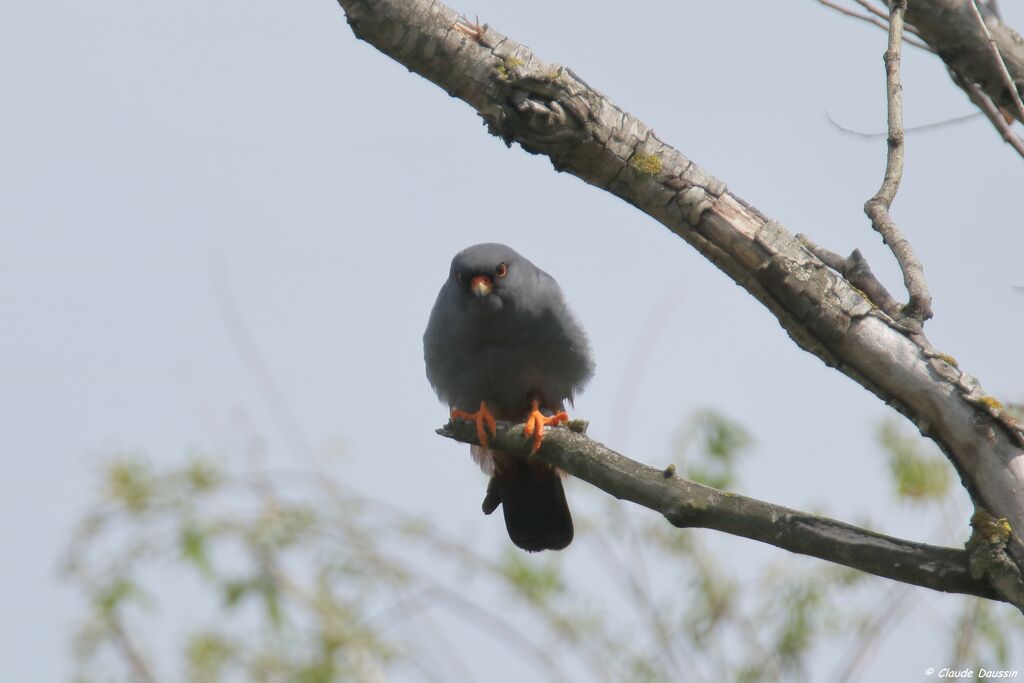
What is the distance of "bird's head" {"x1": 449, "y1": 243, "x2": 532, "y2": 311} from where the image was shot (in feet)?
17.9

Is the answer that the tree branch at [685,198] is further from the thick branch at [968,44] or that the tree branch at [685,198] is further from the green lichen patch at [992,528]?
the thick branch at [968,44]

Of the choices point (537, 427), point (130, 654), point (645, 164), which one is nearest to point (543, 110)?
point (645, 164)

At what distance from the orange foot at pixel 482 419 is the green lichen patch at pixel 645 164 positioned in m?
1.47

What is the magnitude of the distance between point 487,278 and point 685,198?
7.51 feet

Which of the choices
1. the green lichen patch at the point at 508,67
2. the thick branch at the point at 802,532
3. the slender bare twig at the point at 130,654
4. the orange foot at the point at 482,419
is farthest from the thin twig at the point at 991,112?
the slender bare twig at the point at 130,654

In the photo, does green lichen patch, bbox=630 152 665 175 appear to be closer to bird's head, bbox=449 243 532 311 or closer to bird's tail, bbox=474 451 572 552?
bird's head, bbox=449 243 532 311

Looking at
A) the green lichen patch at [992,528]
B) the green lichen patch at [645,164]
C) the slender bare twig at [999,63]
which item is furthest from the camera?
the slender bare twig at [999,63]

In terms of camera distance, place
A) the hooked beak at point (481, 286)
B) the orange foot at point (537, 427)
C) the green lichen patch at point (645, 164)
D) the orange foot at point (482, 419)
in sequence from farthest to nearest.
Result: the hooked beak at point (481, 286)
the orange foot at point (482, 419)
the orange foot at point (537, 427)
the green lichen patch at point (645, 164)

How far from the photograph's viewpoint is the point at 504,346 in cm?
549

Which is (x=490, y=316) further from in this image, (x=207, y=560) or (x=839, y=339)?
(x=207, y=560)

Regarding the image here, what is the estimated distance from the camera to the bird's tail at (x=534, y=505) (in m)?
5.86

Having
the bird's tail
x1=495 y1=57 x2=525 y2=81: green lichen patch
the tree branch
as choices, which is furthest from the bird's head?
x1=495 y1=57 x2=525 y2=81: green lichen patch

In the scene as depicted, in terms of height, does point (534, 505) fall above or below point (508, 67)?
above

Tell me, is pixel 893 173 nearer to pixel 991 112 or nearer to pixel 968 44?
pixel 991 112
